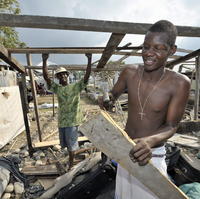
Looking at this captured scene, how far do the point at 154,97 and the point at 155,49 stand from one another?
16.3 inches

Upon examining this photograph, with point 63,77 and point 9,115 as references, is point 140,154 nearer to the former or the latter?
point 63,77

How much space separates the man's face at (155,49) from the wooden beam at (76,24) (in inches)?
17.4

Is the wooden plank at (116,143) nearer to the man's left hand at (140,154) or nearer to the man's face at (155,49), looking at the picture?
the man's left hand at (140,154)

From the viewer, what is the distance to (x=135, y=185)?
141 cm

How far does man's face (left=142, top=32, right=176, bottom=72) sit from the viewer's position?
1.18 meters

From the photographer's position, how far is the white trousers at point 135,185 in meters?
1.39

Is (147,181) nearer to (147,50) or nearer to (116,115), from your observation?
(147,50)

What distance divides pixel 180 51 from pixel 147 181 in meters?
4.08

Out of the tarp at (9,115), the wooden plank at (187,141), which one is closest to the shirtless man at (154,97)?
the wooden plank at (187,141)

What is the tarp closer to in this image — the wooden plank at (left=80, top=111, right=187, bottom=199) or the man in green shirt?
the man in green shirt

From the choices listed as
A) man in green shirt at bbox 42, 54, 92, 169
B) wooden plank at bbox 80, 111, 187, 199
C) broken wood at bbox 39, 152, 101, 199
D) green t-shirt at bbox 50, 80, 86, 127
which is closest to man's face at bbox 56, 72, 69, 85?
man in green shirt at bbox 42, 54, 92, 169

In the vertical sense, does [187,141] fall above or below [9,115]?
below

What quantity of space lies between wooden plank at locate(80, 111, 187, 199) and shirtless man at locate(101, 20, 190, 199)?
35 centimetres

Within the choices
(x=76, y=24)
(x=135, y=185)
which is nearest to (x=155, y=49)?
(x=76, y=24)
